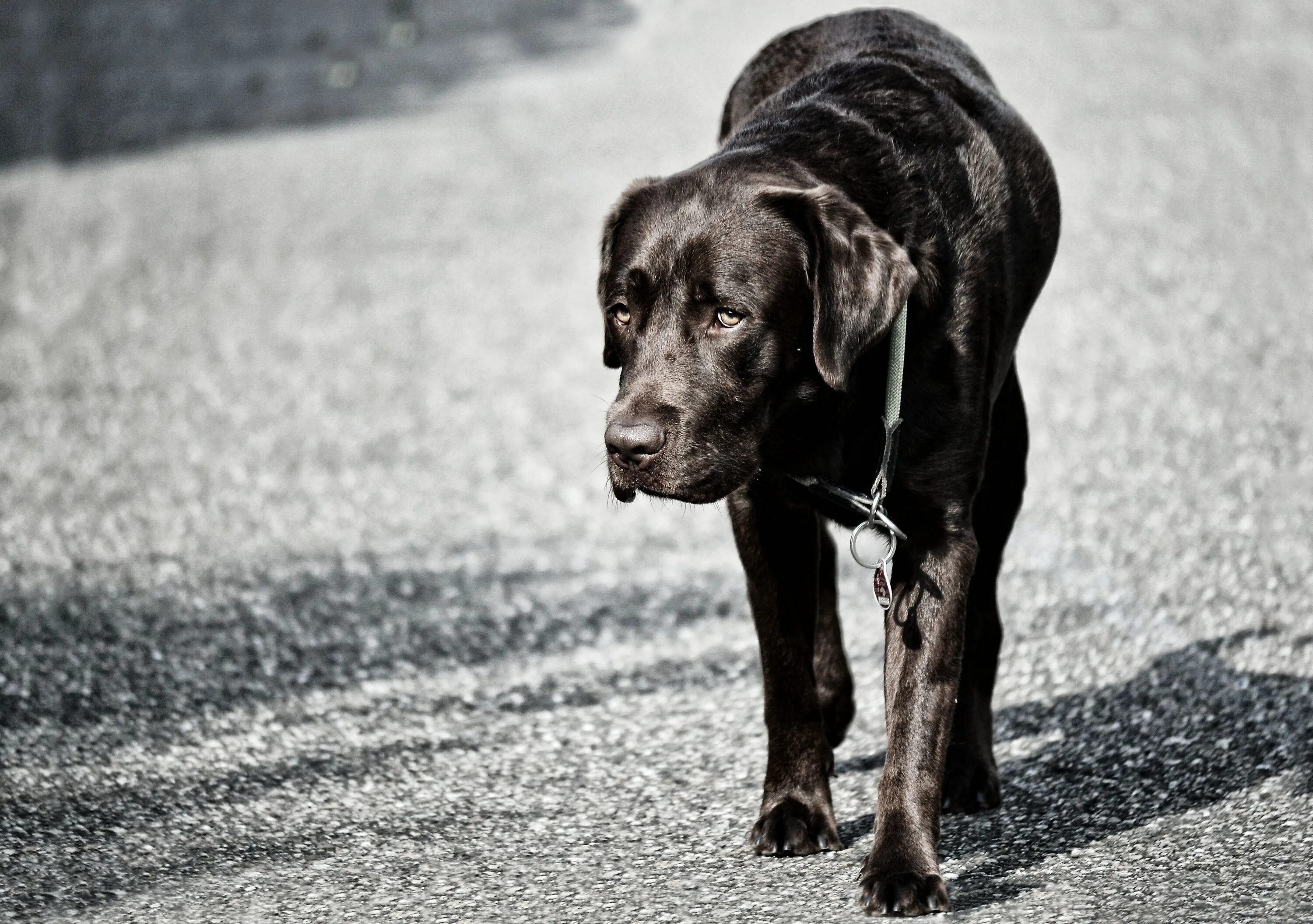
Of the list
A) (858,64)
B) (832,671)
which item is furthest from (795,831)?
(858,64)

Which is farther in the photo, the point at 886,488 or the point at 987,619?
the point at 987,619

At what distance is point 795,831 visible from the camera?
4.04 metres

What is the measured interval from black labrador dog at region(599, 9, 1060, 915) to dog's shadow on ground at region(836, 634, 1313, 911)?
0.57 feet

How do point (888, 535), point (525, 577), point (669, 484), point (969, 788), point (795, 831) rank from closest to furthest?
point (669, 484), point (888, 535), point (795, 831), point (969, 788), point (525, 577)

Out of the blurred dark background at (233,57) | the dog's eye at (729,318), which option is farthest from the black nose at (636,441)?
the blurred dark background at (233,57)

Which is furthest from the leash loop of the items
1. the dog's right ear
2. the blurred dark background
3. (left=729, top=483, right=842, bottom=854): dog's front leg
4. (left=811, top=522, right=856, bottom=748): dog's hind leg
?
the blurred dark background

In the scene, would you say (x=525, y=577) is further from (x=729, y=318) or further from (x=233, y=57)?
(x=233, y=57)

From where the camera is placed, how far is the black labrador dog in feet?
12.0

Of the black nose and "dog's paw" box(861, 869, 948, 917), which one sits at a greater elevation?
the black nose

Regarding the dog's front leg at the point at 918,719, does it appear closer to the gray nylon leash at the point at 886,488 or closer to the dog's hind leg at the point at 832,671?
the gray nylon leash at the point at 886,488

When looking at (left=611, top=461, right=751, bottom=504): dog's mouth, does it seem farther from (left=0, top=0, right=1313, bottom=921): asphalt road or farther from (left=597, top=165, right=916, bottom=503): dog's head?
(left=0, top=0, right=1313, bottom=921): asphalt road

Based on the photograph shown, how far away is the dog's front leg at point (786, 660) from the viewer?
4082 millimetres

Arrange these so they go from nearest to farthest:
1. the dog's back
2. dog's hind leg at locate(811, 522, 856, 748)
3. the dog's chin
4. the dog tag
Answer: the dog's chin < the dog tag < the dog's back < dog's hind leg at locate(811, 522, 856, 748)

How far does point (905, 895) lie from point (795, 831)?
20.6 inches
